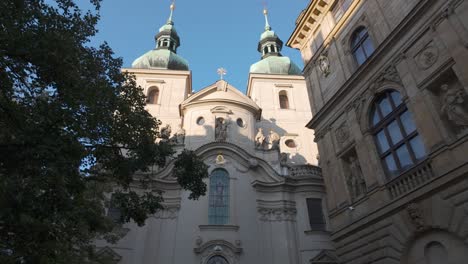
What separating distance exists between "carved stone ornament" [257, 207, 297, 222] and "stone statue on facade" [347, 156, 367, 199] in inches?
345

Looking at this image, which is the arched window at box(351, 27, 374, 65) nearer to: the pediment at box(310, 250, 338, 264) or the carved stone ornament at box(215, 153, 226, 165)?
the carved stone ornament at box(215, 153, 226, 165)

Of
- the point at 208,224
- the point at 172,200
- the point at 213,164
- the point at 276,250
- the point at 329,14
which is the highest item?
the point at 329,14

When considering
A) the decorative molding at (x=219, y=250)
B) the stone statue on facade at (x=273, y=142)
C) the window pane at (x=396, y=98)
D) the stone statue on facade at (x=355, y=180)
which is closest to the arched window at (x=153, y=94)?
the stone statue on facade at (x=273, y=142)

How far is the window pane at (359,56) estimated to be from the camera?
1329cm

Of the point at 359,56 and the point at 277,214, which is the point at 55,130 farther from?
the point at 277,214

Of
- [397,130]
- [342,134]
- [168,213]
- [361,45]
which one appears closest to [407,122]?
[397,130]

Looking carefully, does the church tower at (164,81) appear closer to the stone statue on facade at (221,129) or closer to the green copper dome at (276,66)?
the stone statue on facade at (221,129)

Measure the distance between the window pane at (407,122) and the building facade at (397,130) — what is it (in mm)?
33

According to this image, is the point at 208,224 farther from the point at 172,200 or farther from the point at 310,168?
the point at 310,168

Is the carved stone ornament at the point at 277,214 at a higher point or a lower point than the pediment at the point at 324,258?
higher

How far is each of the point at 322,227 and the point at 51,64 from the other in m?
17.8

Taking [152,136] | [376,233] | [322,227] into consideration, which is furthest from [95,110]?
[322,227]

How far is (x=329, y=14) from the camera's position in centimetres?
1617

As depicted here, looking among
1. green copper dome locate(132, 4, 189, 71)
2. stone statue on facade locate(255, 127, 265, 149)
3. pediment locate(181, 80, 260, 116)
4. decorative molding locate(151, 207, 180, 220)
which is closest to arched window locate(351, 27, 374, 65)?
stone statue on facade locate(255, 127, 265, 149)
